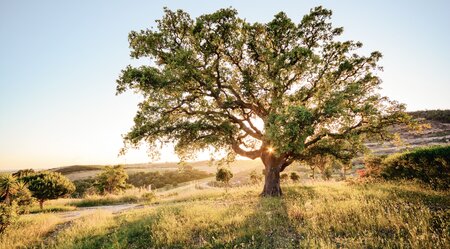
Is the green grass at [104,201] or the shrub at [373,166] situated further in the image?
the green grass at [104,201]

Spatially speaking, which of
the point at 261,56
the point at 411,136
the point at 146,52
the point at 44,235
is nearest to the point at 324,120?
the point at 261,56

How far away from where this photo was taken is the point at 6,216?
1132cm

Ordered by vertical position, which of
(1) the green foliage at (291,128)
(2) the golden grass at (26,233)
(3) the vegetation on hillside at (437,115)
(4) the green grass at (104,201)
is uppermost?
(3) the vegetation on hillside at (437,115)

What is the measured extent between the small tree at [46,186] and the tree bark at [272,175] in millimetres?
18860

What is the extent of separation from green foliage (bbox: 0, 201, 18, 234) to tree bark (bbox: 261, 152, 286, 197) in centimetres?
1320

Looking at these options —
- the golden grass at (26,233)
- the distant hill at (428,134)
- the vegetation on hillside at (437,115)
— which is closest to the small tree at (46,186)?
the golden grass at (26,233)

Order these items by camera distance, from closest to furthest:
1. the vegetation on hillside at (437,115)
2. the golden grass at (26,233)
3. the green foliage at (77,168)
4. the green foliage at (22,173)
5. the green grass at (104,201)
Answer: the golden grass at (26,233)
the green foliage at (22,173)
the green grass at (104,201)
the vegetation on hillside at (437,115)
the green foliage at (77,168)

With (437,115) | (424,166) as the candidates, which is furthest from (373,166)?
(437,115)

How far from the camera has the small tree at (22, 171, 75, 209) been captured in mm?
22469

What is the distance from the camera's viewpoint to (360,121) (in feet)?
47.8

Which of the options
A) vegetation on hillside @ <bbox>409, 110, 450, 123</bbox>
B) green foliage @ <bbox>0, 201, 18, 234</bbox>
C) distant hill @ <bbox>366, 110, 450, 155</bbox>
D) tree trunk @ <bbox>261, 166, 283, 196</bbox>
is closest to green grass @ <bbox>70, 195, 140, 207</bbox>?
green foliage @ <bbox>0, 201, 18, 234</bbox>

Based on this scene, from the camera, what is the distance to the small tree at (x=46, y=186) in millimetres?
22469

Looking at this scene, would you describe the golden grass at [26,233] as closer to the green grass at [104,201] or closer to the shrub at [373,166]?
the green grass at [104,201]

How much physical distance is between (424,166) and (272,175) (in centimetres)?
883
